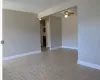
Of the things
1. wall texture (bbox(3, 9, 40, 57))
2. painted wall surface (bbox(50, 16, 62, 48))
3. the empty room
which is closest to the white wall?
the empty room

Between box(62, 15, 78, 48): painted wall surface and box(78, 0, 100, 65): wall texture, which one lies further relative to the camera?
box(62, 15, 78, 48): painted wall surface

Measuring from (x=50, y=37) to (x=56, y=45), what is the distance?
2.88 feet

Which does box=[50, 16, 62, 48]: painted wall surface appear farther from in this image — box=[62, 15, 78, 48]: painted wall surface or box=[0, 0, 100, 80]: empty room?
box=[62, 15, 78, 48]: painted wall surface

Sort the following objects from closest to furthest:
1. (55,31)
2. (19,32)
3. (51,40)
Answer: (19,32) < (51,40) < (55,31)

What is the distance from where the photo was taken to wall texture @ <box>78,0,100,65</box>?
3578 millimetres

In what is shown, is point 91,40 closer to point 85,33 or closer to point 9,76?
point 85,33

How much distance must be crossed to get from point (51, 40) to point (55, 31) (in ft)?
2.59

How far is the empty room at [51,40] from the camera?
3396mm

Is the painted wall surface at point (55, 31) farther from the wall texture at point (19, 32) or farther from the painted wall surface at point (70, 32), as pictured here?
the wall texture at point (19, 32)

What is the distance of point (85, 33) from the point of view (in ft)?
12.8

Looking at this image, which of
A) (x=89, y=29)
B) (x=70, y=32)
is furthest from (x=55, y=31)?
(x=89, y=29)

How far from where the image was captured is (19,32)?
18.4 ft

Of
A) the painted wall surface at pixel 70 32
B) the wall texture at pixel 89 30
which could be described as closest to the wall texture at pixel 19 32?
the painted wall surface at pixel 70 32

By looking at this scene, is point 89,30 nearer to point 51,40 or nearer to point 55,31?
point 51,40
